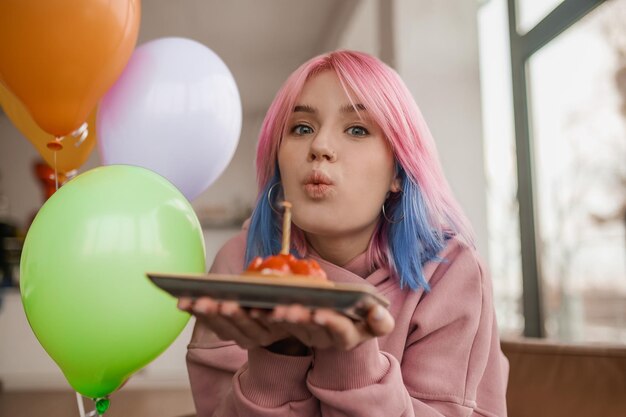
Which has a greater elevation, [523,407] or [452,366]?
[452,366]

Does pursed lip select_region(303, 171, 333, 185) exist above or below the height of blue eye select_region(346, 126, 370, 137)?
below

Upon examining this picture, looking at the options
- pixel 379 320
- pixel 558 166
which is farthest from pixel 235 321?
pixel 558 166

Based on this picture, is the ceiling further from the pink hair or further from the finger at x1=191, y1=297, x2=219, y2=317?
the finger at x1=191, y1=297, x2=219, y2=317

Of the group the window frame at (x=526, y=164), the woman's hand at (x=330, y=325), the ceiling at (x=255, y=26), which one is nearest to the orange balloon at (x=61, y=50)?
the woman's hand at (x=330, y=325)

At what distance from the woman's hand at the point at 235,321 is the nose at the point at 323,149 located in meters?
Answer: 0.31

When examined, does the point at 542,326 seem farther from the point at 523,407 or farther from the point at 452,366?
the point at 452,366

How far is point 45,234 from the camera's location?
897mm

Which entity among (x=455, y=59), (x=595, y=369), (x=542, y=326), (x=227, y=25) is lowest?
(x=542, y=326)

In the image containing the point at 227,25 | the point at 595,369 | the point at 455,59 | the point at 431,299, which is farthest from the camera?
the point at 227,25

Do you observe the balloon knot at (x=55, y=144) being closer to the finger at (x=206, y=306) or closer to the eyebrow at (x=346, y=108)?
the eyebrow at (x=346, y=108)

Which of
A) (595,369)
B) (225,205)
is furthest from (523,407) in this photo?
(225,205)

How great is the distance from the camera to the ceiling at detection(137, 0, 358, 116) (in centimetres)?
386

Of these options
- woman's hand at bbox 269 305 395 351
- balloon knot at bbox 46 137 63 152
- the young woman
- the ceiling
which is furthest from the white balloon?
the ceiling

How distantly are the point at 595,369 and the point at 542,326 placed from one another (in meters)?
1.29
